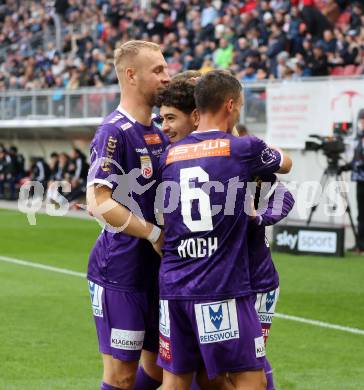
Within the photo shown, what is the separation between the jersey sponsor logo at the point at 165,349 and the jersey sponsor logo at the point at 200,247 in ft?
1.47

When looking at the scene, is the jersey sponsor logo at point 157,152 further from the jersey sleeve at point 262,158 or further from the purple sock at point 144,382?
the purple sock at point 144,382

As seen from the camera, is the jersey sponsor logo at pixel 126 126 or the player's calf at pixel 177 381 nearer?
the player's calf at pixel 177 381

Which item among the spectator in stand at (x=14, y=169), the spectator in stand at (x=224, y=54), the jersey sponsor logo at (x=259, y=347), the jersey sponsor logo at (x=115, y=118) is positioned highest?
the jersey sponsor logo at (x=115, y=118)

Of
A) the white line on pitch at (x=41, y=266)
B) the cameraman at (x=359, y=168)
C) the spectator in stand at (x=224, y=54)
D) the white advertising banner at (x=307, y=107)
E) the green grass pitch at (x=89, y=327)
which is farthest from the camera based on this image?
the spectator in stand at (x=224, y=54)

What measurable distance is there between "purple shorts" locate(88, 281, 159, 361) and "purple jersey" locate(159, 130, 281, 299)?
15.4 inches

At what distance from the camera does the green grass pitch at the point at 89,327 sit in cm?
768

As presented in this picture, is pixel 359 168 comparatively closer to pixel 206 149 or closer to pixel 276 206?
pixel 276 206

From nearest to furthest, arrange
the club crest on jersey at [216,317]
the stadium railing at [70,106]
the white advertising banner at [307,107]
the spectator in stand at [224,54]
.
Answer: the club crest on jersey at [216,317] < the white advertising banner at [307,107] < the stadium railing at [70,106] < the spectator in stand at [224,54]

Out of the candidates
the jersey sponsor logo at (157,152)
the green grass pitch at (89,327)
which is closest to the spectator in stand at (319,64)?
the green grass pitch at (89,327)

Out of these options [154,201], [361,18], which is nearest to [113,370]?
[154,201]

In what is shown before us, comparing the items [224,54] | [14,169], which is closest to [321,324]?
[224,54]

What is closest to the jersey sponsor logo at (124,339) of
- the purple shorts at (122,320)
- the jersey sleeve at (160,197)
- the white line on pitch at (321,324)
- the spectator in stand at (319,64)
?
the purple shorts at (122,320)

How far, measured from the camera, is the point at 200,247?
16.4 ft

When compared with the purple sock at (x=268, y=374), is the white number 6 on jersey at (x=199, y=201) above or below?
above
